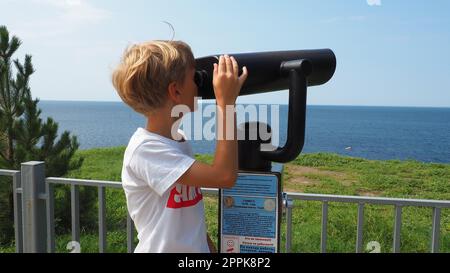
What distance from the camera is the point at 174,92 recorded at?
1106 mm

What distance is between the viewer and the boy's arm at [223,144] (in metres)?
1.04

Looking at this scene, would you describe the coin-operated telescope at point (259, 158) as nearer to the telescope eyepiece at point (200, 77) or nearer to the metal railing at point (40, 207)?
the telescope eyepiece at point (200, 77)

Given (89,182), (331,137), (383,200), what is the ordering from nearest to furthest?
(383,200) < (89,182) < (331,137)

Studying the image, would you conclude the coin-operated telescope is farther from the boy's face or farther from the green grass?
the green grass

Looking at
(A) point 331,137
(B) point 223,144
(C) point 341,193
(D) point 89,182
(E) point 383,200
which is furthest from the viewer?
(A) point 331,137

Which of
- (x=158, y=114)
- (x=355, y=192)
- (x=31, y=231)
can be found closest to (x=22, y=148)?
(x=31, y=231)

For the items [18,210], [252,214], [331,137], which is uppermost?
[252,214]

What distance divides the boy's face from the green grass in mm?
3028

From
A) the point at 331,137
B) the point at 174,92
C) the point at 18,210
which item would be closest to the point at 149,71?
the point at 174,92

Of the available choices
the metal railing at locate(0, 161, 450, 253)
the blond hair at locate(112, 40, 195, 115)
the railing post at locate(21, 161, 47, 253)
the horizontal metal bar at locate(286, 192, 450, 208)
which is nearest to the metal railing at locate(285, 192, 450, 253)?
the horizontal metal bar at locate(286, 192, 450, 208)

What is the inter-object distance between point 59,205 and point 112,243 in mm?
691

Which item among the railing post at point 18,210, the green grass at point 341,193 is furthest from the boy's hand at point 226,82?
the green grass at point 341,193

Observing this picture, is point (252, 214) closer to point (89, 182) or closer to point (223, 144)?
point (223, 144)

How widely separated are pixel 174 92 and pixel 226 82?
0.50 feet
